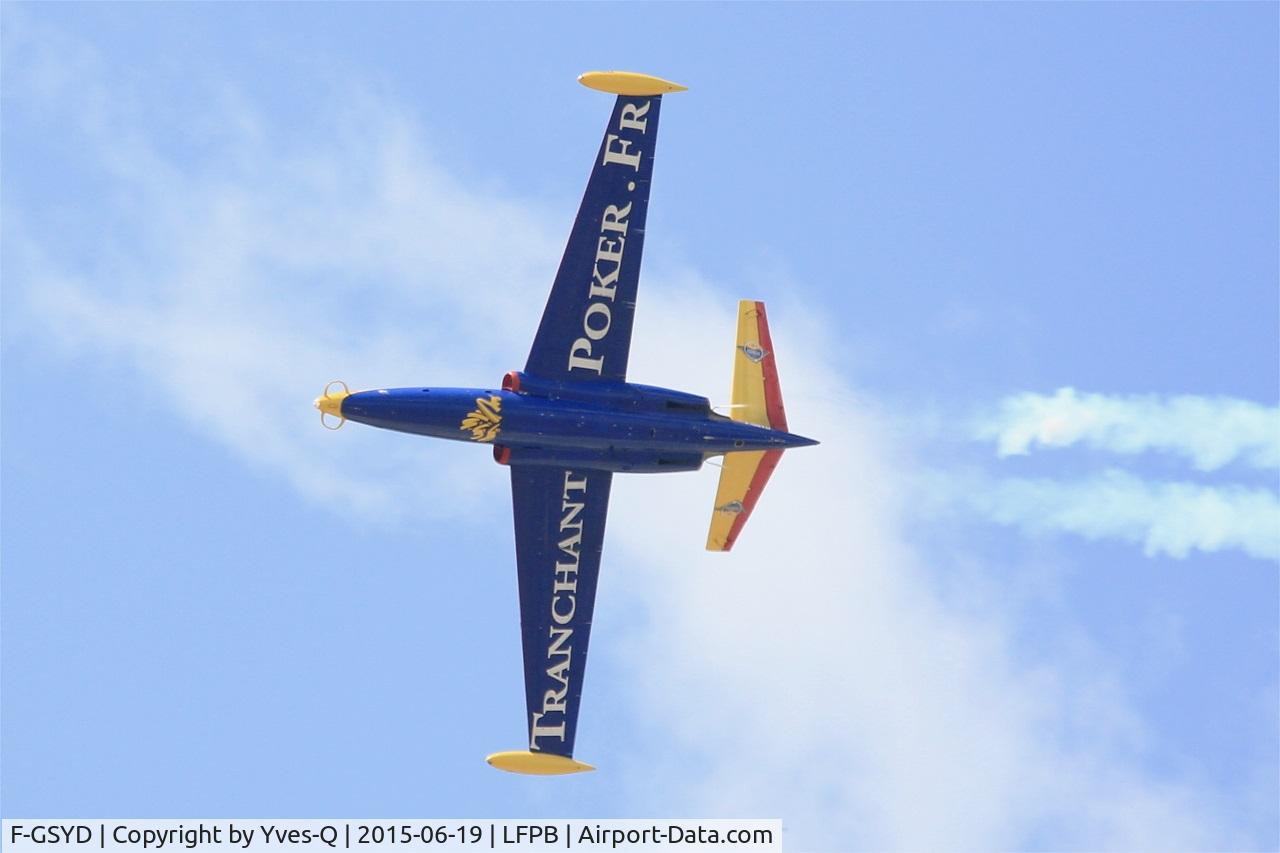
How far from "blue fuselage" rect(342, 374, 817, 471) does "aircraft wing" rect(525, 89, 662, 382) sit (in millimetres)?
1037

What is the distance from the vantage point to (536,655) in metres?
76.1

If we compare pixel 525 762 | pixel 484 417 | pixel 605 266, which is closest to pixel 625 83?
pixel 605 266

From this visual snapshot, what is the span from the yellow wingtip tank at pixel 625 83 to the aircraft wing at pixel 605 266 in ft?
0.78

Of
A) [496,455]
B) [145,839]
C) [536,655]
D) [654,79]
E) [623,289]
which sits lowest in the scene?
[145,839]

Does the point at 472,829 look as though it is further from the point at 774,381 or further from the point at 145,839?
the point at 774,381

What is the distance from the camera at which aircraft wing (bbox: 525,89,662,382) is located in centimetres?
7294

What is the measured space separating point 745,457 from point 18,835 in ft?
84.9

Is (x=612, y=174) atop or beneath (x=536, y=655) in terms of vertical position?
atop

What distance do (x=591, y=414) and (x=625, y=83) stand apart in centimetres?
1104

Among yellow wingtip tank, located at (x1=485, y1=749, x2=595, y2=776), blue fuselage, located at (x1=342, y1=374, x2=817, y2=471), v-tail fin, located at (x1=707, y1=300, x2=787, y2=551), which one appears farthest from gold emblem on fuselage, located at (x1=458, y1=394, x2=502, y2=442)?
yellow wingtip tank, located at (x1=485, y1=749, x2=595, y2=776)

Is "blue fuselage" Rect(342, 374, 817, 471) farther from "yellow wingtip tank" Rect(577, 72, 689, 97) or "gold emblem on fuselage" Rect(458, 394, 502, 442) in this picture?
"yellow wingtip tank" Rect(577, 72, 689, 97)

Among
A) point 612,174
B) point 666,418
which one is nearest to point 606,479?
point 666,418

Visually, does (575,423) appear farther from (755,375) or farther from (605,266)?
(755,375)

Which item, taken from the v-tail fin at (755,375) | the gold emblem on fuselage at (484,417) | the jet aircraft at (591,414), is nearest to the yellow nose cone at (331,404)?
the jet aircraft at (591,414)
